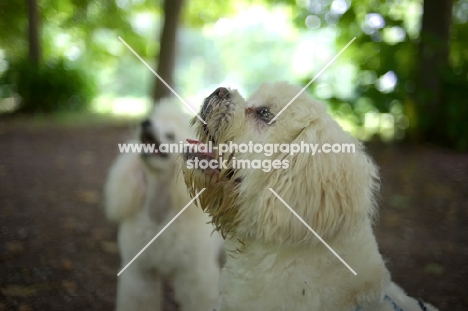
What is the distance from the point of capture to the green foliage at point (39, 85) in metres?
13.4

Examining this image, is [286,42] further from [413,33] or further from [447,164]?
[447,164]

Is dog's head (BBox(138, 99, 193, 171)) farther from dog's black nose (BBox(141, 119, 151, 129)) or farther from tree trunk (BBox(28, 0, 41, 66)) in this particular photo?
tree trunk (BBox(28, 0, 41, 66))

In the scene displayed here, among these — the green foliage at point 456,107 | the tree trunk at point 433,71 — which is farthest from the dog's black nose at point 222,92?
the green foliage at point 456,107

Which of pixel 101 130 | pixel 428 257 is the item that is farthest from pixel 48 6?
pixel 428 257

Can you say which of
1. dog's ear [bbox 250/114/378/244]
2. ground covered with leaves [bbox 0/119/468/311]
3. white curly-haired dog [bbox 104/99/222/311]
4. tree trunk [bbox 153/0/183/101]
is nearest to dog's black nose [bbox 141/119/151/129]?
white curly-haired dog [bbox 104/99/222/311]

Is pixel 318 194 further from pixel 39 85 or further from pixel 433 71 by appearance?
pixel 39 85

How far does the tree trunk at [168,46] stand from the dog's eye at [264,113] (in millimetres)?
7895

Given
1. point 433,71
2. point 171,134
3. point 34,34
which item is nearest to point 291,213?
point 171,134

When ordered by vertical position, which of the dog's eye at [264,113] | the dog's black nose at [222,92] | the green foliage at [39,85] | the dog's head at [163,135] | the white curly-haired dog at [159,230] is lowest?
the green foliage at [39,85]

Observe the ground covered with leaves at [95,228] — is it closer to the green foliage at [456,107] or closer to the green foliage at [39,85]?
the green foliage at [456,107]

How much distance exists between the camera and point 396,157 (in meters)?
7.42

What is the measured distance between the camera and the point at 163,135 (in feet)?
12.1

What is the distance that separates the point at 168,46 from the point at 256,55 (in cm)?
1524

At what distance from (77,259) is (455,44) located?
737cm
